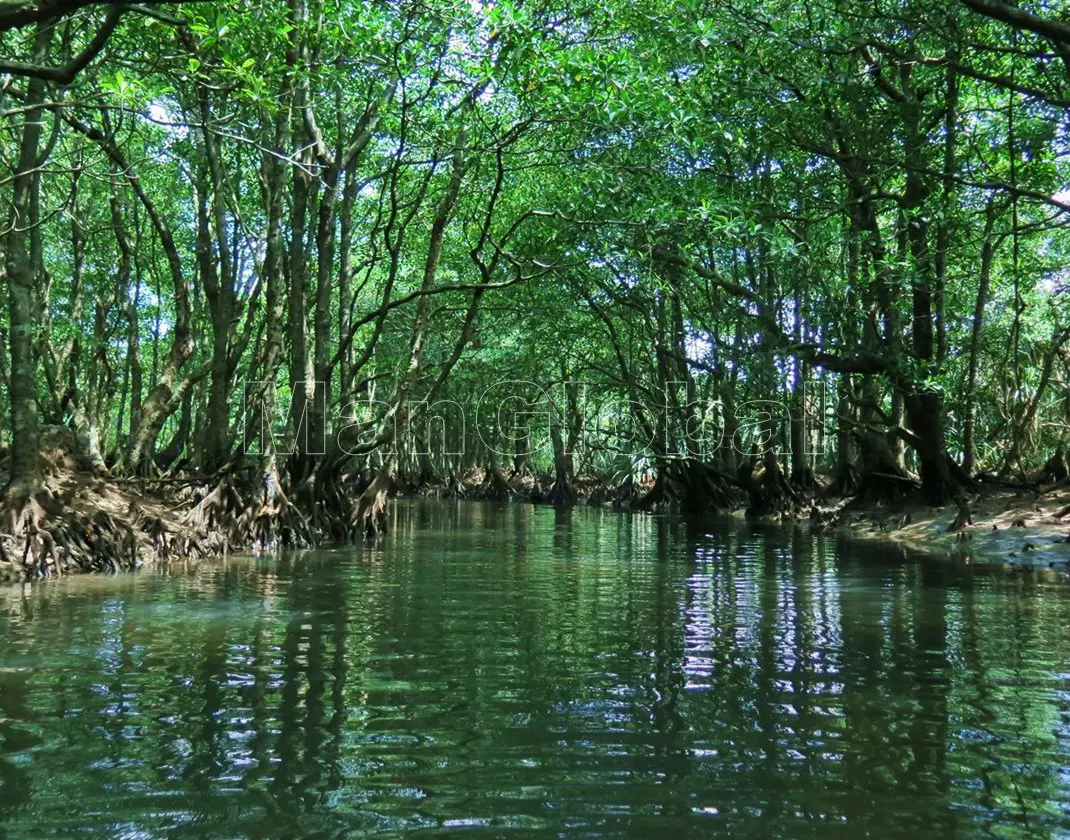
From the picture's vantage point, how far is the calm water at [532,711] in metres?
3.23

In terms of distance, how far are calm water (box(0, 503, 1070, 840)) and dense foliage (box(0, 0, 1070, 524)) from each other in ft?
10.9

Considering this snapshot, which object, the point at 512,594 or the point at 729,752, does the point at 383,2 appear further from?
the point at 729,752

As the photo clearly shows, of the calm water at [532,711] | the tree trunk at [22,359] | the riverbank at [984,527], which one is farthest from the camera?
the riverbank at [984,527]

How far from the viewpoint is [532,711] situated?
4484 mm

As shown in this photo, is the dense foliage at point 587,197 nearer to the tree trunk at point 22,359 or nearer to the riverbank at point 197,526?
the tree trunk at point 22,359

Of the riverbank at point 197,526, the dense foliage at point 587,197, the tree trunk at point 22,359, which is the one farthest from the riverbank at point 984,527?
the tree trunk at point 22,359

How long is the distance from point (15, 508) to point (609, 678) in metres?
7.01

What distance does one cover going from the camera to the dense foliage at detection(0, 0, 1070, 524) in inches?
375

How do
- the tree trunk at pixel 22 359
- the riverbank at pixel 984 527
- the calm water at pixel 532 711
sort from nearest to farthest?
the calm water at pixel 532 711 < the tree trunk at pixel 22 359 < the riverbank at pixel 984 527

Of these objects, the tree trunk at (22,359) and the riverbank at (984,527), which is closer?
the tree trunk at (22,359)

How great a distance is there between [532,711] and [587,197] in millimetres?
10444

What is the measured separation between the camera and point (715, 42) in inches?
424

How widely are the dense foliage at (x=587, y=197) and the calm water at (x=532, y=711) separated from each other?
10.9 ft

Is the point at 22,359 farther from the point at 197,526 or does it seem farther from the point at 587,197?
the point at 587,197
